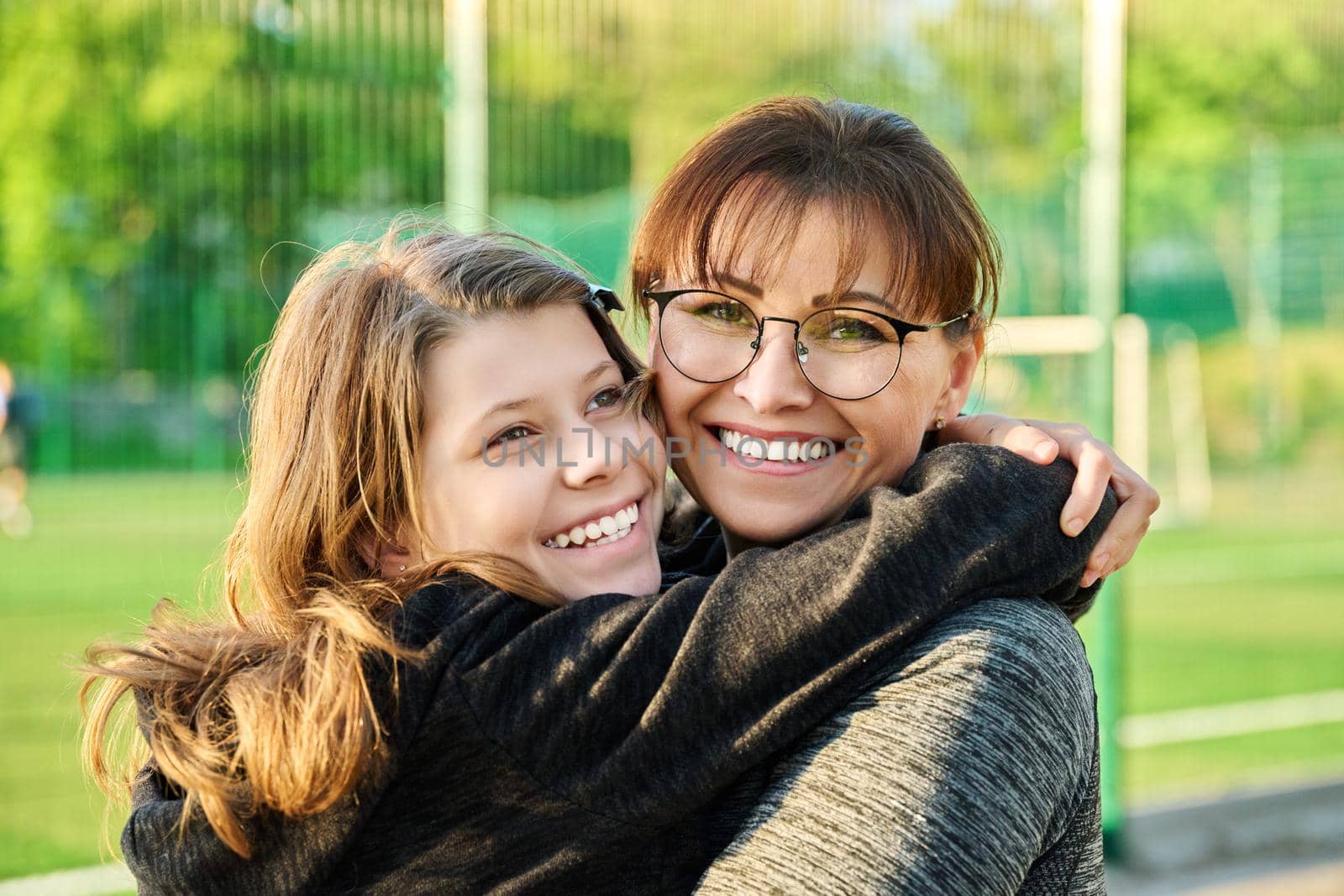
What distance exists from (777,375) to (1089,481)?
1.46 feet

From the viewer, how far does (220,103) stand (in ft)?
17.7

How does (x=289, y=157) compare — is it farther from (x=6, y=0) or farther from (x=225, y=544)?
(x=225, y=544)

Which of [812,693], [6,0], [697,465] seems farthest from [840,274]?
[6,0]

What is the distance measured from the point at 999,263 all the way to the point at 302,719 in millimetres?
1341

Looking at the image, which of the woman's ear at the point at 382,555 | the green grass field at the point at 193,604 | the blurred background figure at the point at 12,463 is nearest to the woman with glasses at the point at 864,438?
the woman's ear at the point at 382,555

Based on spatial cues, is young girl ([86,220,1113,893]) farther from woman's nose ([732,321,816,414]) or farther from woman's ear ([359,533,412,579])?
woman's nose ([732,321,816,414])

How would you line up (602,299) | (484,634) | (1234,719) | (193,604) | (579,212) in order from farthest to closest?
(1234,719)
(193,604)
(579,212)
(602,299)
(484,634)

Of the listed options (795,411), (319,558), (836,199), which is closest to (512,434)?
(319,558)

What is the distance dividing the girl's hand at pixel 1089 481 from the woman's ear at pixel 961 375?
0.35 ft

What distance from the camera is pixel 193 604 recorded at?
19.6ft

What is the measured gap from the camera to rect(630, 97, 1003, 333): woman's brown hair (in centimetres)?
187

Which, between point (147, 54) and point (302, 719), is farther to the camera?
point (147, 54)

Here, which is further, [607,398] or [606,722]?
[607,398]

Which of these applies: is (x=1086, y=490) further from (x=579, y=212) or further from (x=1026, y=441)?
(x=579, y=212)
